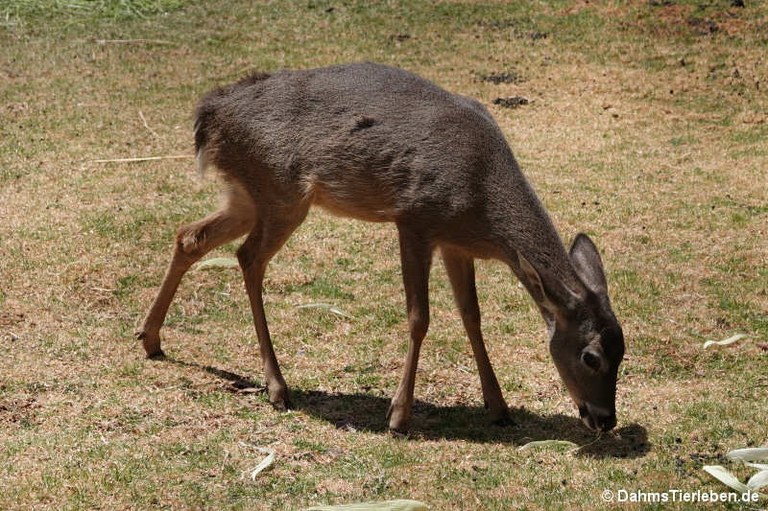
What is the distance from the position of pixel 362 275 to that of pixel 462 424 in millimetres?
2775

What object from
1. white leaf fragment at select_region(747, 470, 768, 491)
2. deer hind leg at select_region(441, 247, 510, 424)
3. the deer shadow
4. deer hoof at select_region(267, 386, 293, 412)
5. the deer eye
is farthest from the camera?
deer hoof at select_region(267, 386, 293, 412)

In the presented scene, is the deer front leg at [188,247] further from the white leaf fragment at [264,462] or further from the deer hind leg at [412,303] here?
the white leaf fragment at [264,462]

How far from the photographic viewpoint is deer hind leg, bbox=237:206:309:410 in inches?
290

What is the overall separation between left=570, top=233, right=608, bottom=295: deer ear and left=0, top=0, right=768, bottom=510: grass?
943 millimetres

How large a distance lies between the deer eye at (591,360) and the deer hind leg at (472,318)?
79cm

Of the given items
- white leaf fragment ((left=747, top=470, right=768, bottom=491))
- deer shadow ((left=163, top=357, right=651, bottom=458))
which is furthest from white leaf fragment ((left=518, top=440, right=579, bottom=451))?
white leaf fragment ((left=747, top=470, right=768, bottom=491))

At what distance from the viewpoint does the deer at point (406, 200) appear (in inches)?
263

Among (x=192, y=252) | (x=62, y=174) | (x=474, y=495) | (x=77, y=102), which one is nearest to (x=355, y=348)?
(x=192, y=252)

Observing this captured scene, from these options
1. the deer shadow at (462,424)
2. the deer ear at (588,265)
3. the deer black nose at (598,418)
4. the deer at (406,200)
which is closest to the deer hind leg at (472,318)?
the deer at (406,200)

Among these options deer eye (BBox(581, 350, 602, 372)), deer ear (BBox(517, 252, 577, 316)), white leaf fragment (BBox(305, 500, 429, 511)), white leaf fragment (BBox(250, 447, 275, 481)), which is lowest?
white leaf fragment (BBox(250, 447, 275, 481))

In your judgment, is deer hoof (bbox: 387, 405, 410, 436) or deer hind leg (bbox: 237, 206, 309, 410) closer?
deer hoof (bbox: 387, 405, 410, 436)

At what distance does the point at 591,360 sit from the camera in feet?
21.4

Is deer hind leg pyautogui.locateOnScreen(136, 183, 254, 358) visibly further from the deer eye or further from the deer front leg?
the deer eye

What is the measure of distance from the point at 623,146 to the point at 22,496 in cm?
881
